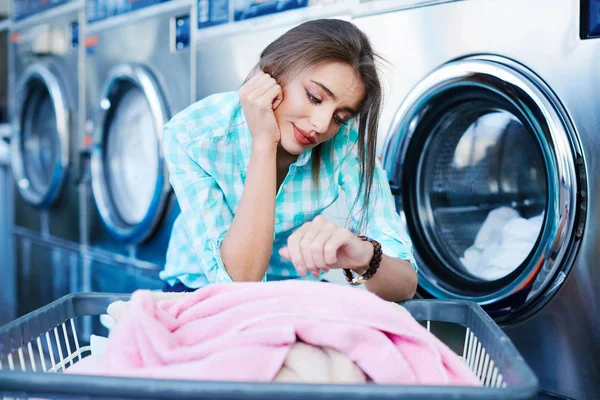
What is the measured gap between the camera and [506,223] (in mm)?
1438

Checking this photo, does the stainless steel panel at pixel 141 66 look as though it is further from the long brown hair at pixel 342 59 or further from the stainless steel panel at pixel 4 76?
the stainless steel panel at pixel 4 76

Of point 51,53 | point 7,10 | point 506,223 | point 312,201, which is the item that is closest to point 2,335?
point 312,201

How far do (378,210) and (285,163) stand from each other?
0.71 ft

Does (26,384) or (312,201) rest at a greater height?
(312,201)

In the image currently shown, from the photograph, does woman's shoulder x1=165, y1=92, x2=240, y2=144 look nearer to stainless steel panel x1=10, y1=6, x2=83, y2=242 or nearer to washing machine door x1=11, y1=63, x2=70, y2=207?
stainless steel panel x1=10, y1=6, x2=83, y2=242

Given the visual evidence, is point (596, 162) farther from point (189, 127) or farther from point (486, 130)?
point (189, 127)

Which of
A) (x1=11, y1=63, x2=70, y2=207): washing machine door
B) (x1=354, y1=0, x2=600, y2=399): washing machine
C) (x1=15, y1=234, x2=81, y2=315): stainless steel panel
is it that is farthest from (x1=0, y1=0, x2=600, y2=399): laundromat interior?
(x1=11, y1=63, x2=70, y2=207): washing machine door

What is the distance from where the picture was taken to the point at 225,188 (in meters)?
1.23

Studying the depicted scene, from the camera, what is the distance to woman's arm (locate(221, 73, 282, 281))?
107 cm

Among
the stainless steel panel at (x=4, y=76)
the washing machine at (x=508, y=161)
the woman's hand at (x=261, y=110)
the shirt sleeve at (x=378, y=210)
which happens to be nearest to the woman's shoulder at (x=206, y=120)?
the woman's hand at (x=261, y=110)

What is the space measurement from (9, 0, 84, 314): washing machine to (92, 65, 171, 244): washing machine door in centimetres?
21

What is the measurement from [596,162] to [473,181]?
409 millimetres

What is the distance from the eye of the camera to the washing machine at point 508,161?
3.70 ft

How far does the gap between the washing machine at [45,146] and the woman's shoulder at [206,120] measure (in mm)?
1500
